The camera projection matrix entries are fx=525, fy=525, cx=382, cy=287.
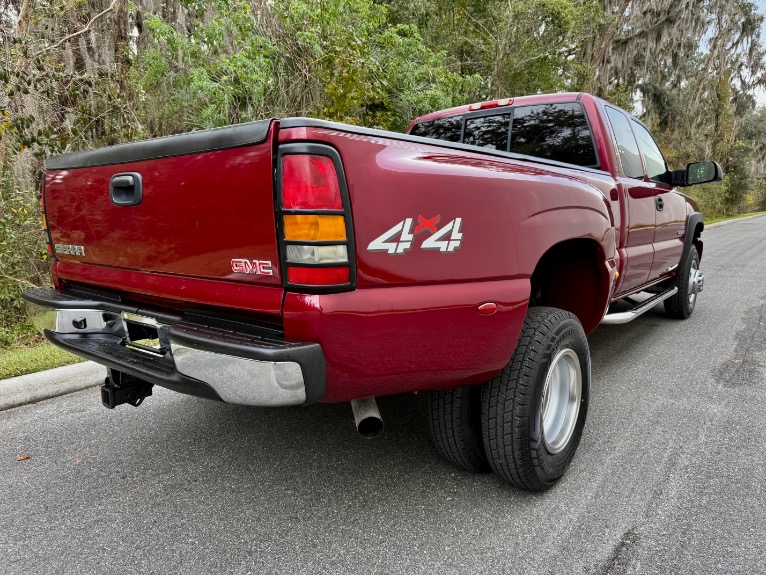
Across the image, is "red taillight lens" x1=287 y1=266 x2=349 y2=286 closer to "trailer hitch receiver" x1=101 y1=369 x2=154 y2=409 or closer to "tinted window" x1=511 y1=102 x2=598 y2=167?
"trailer hitch receiver" x1=101 y1=369 x2=154 y2=409

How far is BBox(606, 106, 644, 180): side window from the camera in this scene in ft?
12.1

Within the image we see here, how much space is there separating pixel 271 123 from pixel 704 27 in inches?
954

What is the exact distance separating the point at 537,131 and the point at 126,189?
2728 millimetres

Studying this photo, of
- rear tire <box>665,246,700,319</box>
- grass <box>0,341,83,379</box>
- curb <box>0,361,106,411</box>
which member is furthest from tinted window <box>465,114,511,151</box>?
grass <box>0,341,83,379</box>

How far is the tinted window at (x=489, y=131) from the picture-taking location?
12.5ft

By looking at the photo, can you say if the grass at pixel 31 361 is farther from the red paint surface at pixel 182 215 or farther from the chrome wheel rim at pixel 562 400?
the chrome wheel rim at pixel 562 400

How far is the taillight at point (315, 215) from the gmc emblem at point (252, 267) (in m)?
0.12

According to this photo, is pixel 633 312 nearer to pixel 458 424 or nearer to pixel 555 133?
pixel 555 133

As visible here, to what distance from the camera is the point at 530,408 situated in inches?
87.5

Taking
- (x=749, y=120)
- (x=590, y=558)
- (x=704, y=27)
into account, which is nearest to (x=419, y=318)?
(x=590, y=558)

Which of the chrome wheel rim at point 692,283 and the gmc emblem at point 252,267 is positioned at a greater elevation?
the gmc emblem at point 252,267

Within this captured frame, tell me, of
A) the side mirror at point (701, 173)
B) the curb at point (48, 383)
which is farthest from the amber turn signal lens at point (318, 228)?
the side mirror at point (701, 173)

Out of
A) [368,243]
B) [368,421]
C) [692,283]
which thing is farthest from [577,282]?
[692,283]

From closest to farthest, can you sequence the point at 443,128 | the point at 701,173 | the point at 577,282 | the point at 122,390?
the point at 122,390, the point at 577,282, the point at 443,128, the point at 701,173
